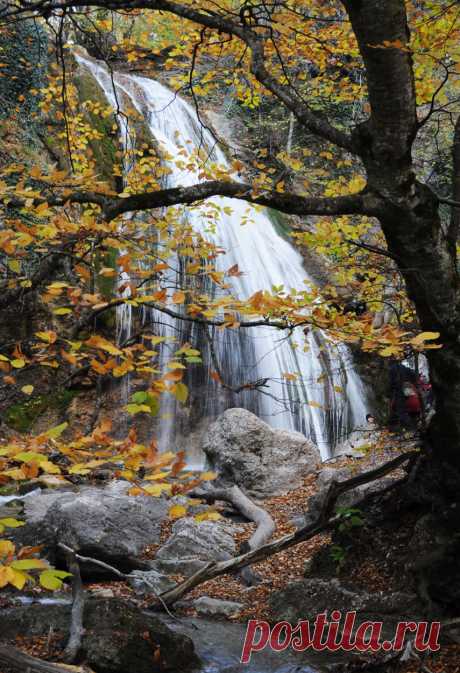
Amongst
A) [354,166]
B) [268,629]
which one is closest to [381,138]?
[268,629]

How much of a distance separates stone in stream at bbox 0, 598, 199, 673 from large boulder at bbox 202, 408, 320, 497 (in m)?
4.35

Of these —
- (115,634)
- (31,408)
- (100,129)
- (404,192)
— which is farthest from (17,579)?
(100,129)

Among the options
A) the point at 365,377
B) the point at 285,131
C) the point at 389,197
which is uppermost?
the point at 285,131

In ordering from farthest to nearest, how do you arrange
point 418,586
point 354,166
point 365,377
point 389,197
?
1. point 354,166
2. point 365,377
3. point 418,586
4. point 389,197

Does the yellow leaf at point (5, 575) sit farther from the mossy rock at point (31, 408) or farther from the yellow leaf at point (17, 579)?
the mossy rock at point (31, 408)

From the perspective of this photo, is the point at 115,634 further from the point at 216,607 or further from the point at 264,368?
the point at 264,368

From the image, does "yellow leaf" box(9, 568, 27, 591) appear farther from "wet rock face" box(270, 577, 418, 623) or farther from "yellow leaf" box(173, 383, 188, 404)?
"wet rock face" box(270, 577, 418, 623)

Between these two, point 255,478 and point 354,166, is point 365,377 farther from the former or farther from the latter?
point 354,166

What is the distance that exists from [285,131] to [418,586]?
59.4 feet

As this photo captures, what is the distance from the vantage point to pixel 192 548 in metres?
6.03

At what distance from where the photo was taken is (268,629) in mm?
4418

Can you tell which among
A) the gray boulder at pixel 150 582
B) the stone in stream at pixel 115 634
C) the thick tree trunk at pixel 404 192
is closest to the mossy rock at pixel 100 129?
the gray boulder at pixel 150 582

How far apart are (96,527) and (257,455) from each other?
3346 mm

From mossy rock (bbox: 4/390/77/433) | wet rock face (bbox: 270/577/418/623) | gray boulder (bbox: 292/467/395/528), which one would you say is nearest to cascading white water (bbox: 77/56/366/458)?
mossy rock (bbox: 4/390/77/433)
